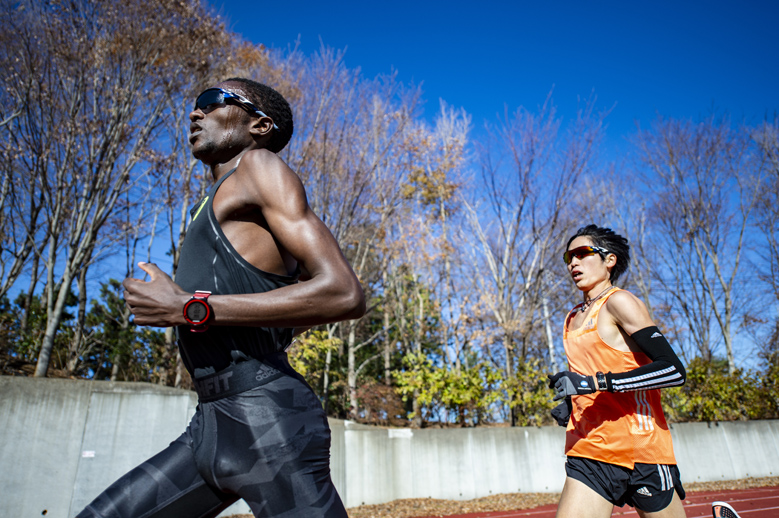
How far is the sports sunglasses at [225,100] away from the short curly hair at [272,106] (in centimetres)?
2

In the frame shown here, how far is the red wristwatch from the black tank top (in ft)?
0.35

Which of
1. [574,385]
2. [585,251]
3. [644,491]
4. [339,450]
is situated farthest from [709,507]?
[574,385]

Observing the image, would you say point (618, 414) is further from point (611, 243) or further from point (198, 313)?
point (198, 313)

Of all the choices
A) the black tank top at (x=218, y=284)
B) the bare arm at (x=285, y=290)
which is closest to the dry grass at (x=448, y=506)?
the black tank top at (x=218, y=284)

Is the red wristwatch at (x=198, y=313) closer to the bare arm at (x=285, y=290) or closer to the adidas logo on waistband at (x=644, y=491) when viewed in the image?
the bare arm at (x=285, y=290)

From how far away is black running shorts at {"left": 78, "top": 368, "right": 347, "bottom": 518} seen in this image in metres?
1.18

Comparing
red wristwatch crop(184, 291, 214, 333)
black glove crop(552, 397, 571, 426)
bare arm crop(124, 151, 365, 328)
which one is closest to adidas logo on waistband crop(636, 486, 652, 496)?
black glove crop(552, 397, 571, 426)

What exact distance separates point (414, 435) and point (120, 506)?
25.7 feet

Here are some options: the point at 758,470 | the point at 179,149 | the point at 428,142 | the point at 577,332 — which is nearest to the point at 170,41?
the point at 179,149

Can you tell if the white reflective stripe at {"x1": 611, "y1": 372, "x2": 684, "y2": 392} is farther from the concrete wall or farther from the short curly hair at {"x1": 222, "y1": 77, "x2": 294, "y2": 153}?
the concrete wall

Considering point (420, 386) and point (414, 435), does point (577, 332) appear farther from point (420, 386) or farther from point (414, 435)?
point (420, 386)

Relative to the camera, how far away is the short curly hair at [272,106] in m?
1.67

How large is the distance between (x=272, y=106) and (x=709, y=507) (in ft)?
30.1

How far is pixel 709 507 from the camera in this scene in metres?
7.67
